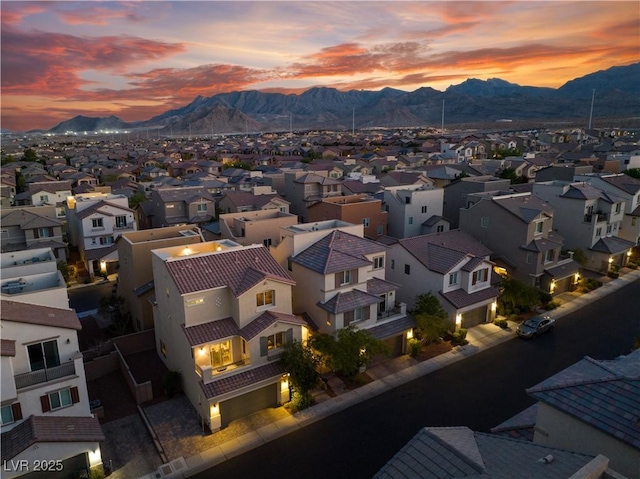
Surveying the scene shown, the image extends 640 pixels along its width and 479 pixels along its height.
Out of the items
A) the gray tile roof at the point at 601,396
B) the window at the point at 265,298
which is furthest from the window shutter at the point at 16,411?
the gray tile roof at the point at 601,396

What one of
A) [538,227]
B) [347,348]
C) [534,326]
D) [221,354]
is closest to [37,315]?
[221,354]

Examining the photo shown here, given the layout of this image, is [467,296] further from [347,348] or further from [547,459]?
[547,459]

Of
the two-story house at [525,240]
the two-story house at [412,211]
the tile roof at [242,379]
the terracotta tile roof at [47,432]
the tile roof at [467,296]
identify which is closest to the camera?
the terracotta tile roof at [47,432]

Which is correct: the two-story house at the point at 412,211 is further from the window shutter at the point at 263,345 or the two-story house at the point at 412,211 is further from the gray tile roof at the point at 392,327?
the window shutter at the point at 263,345

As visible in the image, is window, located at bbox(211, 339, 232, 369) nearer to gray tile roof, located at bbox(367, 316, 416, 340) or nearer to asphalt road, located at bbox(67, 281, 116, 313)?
gray tile roof, located at bbox(367, 316, 416, 340)

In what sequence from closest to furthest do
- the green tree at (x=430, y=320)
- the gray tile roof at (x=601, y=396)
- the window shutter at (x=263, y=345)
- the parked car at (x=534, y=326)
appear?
1. the gray tile roof at (x=601, y=396)
2. the window shutter at (x=263, y=345)
3. the green tree at (x=430, y=320)
4. the parked car at (x=534, y=326)

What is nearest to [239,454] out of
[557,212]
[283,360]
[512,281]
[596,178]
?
[283,360]

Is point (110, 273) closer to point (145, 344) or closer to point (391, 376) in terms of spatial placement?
point (145, 344)

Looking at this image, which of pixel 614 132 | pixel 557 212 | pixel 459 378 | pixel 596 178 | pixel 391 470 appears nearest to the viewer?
pixel 391 470
